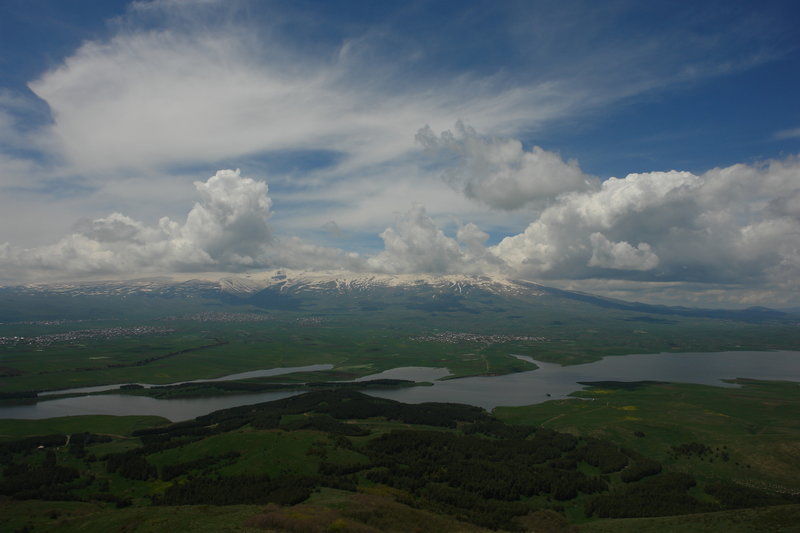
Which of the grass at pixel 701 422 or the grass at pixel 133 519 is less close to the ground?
the grass at pixel 133 519

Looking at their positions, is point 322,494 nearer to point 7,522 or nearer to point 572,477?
point 7,522

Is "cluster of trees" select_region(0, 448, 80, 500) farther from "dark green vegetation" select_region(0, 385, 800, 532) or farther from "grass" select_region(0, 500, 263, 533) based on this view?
"grass" select_region(0, 500, 263, 533)

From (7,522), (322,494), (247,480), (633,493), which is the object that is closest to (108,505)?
(7,522)

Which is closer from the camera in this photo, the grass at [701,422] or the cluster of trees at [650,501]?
the cluster of trees at [650,501]

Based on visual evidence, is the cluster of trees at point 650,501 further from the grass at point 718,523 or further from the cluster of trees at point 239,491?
the cluster of trees at point 239,491

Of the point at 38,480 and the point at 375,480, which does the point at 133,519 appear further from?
the point at 38,480

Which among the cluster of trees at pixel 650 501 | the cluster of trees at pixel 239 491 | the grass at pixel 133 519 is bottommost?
the cluster of trees at pixel 650 501

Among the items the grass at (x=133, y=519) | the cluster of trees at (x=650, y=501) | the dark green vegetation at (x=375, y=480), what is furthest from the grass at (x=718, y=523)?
the grass at (x=133, y=519)

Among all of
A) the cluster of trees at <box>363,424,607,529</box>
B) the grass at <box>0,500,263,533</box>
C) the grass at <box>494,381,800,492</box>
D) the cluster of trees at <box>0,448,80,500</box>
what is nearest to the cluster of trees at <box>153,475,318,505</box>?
the grass at <box>0,500,263,533</box>
